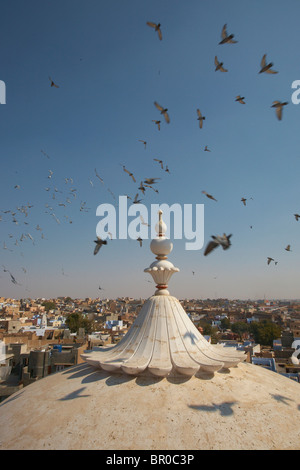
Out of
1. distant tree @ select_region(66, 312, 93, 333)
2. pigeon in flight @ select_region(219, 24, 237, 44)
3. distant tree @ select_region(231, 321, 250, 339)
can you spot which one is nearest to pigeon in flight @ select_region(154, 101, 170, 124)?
pigeon in flight @ select_region(219, 24, 237, 44)

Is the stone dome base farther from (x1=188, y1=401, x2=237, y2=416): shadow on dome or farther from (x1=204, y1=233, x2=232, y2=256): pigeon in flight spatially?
(x1=204, y1=233, x2=232, y2=256): pigeon in flight

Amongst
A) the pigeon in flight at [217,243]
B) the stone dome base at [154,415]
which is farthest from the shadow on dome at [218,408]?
the pigeon in flight at [217,243]

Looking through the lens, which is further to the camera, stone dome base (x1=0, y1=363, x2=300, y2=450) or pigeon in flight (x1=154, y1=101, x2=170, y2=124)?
pigeon in flight (x1=154, y1=101, x2=170, y2=124)

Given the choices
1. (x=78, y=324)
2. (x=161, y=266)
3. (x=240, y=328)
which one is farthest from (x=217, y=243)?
(x=240, y=328)

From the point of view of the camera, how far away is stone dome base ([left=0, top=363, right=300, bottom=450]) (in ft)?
12.3

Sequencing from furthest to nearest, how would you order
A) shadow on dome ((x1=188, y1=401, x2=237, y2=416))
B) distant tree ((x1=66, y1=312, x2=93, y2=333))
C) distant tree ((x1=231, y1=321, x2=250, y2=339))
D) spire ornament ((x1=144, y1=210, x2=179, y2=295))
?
distant tree ((x1=231, y1=321, x2=250, y2=339))
distant tree ((x1=66, y1=312, x2=93, y2=333))
spire ornament ((x1=144, y1=210, x2=179, y2=295))
shadow on dome ((x1=188, y1=401, x2=237, y2=416))

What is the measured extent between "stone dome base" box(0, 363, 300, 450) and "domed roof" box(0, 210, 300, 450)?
1 cm

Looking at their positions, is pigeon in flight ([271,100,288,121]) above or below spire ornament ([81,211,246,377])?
above

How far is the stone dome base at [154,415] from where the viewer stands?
3742 millimetres

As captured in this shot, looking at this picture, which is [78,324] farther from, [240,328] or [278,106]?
[278,106]

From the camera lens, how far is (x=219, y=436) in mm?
3775

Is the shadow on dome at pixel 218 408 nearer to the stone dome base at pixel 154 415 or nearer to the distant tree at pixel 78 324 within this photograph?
the stone dome base at pixel 154 415
